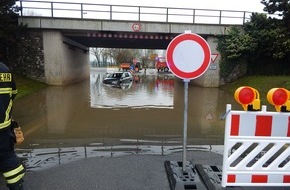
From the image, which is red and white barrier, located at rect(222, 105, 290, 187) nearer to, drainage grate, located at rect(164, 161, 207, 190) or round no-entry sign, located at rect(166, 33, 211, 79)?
drainage grate, located at rect(164, 161, 207, 190)

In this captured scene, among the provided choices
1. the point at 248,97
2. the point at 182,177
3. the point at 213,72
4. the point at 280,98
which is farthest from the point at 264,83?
the point at 248,97

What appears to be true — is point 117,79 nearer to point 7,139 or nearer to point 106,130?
point 106,130

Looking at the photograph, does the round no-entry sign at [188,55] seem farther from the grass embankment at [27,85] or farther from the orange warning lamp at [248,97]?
the grass embankment at [27,85]

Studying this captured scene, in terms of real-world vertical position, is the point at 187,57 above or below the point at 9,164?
above

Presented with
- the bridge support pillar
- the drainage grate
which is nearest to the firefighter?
the drainage grate

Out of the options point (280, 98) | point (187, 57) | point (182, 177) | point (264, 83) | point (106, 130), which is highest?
point (187, 57)

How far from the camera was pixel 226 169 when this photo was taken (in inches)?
134

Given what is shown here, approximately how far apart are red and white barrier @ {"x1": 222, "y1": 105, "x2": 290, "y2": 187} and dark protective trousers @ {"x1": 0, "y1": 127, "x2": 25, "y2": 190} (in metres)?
2.62

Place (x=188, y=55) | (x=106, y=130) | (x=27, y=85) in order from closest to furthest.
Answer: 1. (x=188, y=55)
2. (x=106, y=130)
3. (x=27, y=85)

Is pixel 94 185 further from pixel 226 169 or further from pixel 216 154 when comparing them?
pixel 216 154

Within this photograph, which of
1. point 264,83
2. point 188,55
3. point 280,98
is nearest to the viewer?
point 280,98

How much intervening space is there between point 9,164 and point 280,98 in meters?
3.45

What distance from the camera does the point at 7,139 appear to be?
123 inches

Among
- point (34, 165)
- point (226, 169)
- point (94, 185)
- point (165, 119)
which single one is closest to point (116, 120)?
point (165, 119)
